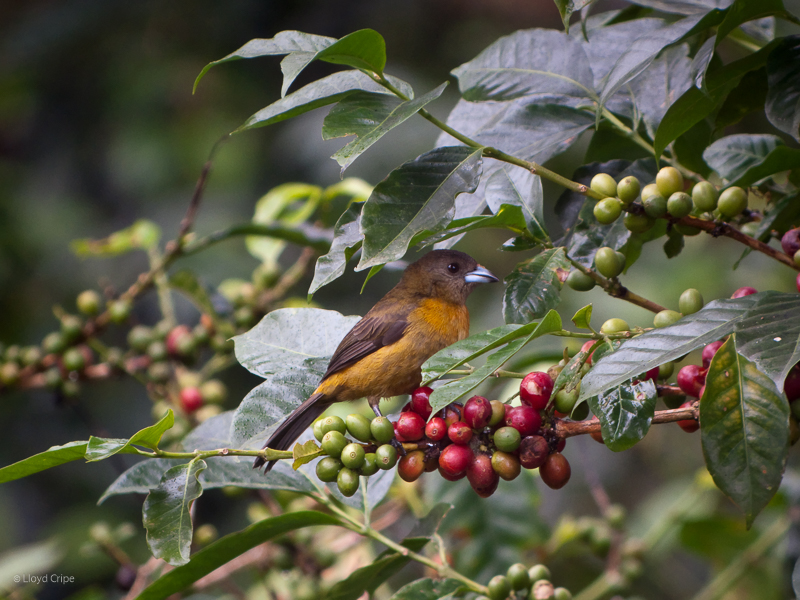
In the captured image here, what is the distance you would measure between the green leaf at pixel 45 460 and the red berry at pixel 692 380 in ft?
3.70

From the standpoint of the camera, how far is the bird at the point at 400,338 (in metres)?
1.98

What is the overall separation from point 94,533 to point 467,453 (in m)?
1.85

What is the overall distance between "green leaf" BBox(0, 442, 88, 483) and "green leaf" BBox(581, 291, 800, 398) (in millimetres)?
896

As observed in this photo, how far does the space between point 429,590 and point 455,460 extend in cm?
44

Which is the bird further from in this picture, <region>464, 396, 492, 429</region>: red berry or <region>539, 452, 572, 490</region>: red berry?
<region>539, 452, 572, 490</region>: red berry

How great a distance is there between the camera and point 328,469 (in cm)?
141

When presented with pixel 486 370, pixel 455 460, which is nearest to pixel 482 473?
pixel 455 460

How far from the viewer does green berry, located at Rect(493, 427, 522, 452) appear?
134cm

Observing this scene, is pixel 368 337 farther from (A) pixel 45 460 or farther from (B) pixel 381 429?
(A) pixel 45 460

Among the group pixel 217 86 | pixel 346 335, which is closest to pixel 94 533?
pixel 346 335

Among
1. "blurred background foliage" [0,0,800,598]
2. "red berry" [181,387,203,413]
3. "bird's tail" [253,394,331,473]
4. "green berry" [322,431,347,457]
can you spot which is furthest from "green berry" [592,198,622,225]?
"blurred background foliage" [0,0,800,598]

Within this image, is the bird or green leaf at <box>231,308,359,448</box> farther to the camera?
the bird

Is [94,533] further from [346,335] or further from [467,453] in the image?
[467,453]

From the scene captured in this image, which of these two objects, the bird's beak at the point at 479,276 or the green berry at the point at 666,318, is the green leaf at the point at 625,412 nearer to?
the green berry at the point at 666,318
